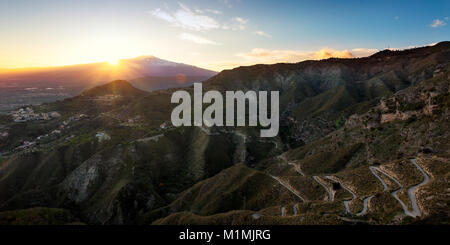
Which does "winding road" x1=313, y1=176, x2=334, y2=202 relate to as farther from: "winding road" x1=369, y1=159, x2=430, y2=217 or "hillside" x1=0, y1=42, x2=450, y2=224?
"winding road" x1=369, y1=159, x2=430, y2=217

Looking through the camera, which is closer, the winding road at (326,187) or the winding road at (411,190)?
the winding road at (411,190)

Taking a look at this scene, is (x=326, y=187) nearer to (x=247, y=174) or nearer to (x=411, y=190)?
(x=411, y=190)

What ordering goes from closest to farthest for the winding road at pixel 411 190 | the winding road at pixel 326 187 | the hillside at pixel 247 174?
the winding road at pixel 411 190
the hillside at pixel 247 174
the winding road at pixel 326 187

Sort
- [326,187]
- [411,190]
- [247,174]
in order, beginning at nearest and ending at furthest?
[411,190]
[326,187]
[247,174]

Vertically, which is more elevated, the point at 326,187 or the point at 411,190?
the point at 411,190

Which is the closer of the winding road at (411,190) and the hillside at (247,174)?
the winding road at (411,190)

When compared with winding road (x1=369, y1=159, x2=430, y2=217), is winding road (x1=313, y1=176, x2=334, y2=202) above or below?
below

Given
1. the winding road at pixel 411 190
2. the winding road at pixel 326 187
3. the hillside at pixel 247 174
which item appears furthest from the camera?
the winding road at pixel 326 187

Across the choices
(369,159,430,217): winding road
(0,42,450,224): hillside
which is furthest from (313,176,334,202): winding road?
(369,159,430,217): winding road

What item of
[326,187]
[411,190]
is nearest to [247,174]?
[326,187]

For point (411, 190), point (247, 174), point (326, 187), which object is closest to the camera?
point (411, 190)

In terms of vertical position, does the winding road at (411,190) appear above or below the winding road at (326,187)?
above

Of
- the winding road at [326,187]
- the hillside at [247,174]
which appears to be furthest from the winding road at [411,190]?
the winding road at [326,187]

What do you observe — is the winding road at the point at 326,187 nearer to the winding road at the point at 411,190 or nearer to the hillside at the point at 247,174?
the hillside at the point at 247,174
